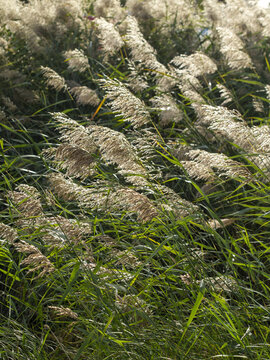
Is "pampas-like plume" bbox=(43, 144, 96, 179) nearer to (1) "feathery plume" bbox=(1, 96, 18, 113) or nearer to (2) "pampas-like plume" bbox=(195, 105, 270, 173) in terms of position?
(2) "pampas-like plume" bbox=(195, 105, 270, 173)

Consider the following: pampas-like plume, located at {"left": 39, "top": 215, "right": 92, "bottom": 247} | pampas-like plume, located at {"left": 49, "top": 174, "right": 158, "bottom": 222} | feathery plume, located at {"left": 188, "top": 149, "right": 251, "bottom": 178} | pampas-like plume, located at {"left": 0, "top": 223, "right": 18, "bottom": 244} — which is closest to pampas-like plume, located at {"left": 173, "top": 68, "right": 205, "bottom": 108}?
feathery plume, located at {"left": 188, "top": 149, "right": 251, "bottom": 178}

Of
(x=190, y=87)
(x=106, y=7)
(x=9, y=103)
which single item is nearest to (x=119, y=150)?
(x=190, y=87)

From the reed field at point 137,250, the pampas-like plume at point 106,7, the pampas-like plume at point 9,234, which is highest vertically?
the pampas-like plume at point 106,7

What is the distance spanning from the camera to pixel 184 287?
2.78m

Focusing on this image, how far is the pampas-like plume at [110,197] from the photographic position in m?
2.58

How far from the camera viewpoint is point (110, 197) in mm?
2725

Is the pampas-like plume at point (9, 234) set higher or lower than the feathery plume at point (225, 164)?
higher

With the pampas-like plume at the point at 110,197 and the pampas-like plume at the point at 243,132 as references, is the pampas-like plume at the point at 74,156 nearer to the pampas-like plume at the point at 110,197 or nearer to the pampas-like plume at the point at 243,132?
the pampas-like plume at the point at 110,197

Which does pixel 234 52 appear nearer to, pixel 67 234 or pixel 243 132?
pixel 243 132

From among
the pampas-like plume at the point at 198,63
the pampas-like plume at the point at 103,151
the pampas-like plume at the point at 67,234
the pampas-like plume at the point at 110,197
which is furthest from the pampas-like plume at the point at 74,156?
the pampas-like plume at the point at 198,63

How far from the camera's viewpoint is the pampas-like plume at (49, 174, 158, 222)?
2.58m

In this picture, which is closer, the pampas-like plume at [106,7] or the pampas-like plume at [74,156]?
the pampas-like plume at [74,156]

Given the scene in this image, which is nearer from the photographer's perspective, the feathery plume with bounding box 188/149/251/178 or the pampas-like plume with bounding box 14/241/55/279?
the pampas-like plume with bounding box 14/241/55/279

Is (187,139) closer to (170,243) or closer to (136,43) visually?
(136,43)
